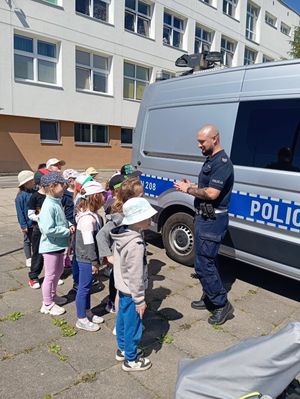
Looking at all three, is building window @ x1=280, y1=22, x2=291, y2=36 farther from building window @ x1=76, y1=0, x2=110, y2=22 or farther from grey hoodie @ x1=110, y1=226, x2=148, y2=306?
grey hoodie @ x1=110, y1=226, x2=148, y2=306

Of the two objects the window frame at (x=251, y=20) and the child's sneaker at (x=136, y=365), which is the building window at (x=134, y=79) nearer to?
the window frame at (x=251, y=20)

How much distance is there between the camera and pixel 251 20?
1094 inches

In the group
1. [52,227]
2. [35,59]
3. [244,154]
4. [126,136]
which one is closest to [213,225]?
[244,154]

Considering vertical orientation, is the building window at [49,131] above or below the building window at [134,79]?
below

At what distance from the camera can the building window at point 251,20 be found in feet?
89.5

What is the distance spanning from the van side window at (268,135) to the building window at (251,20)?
26447 mm

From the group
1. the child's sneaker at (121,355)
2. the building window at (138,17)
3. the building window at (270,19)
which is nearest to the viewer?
the child's sneaker at (121,355)

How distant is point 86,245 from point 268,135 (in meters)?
2.24

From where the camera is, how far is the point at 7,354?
2850mm

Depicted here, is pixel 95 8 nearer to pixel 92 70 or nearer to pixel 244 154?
pixel 92 70

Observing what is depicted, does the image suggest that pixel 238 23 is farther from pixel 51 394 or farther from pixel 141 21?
pixel 51 394

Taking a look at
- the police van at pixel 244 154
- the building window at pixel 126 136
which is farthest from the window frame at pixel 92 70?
the police van at pixel 244 154

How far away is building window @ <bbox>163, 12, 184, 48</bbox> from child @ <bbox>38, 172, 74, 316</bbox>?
63.5 feet

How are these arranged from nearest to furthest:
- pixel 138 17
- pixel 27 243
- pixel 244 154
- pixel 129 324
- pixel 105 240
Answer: pixel 129 324
pixel 105 240
pixel 244 154
pixel 27 243
pixel 138 17
